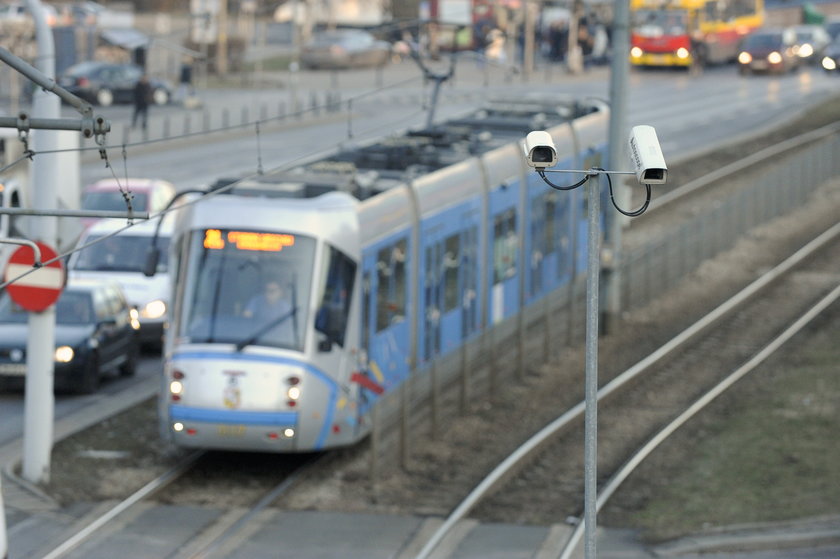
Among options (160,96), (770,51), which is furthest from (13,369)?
(770,51)

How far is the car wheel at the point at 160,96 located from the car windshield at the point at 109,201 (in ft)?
76.5

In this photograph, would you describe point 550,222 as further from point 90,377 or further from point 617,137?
point 90,377

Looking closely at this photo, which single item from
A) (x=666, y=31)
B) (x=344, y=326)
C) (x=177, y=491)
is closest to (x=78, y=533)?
(x=177, y=491)

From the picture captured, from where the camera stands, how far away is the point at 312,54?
205 ft

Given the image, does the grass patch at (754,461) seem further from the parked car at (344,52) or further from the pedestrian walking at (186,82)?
the parked car at (344,52)

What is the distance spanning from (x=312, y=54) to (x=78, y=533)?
49253 millimetres

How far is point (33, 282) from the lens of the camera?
602 inches

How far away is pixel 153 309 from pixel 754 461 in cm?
909

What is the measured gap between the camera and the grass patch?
606 inches

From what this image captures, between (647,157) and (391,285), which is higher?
(647,157)

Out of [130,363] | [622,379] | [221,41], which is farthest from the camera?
[221,41]

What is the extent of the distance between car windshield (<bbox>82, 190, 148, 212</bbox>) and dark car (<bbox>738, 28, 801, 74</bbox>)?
1475 inches

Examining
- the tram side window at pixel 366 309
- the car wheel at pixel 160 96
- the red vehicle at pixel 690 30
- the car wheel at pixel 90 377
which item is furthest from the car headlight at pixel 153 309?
the red vehicle at pixel 690 30

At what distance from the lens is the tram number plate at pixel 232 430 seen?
15.6m
